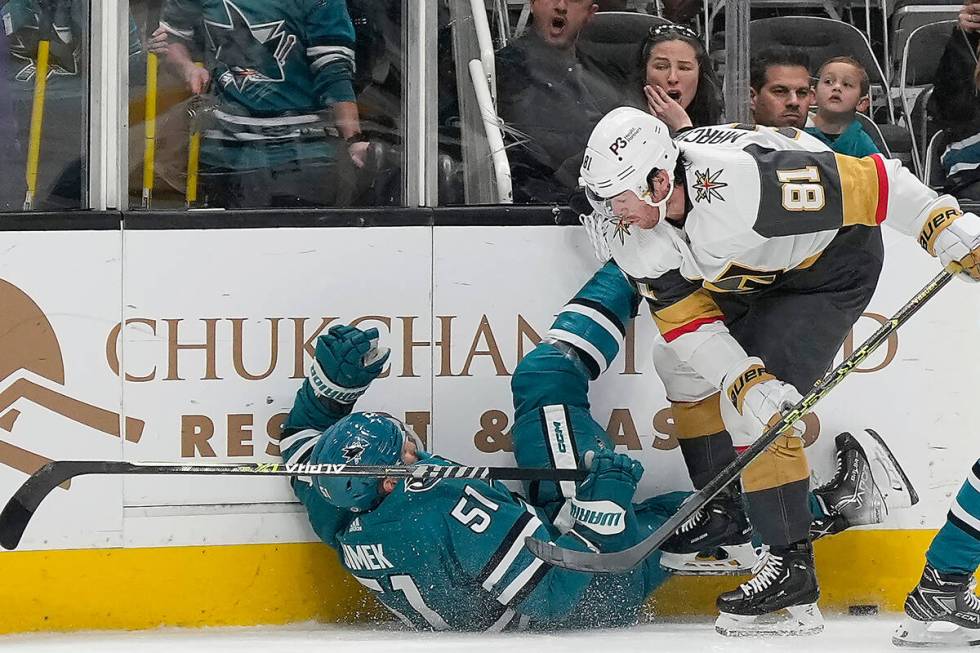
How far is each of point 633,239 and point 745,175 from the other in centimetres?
28

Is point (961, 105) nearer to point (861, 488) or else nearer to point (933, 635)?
point (861, 488)

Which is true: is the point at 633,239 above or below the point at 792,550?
above

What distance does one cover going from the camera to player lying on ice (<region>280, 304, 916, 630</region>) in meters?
2.96

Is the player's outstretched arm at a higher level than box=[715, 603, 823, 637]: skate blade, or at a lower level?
higher

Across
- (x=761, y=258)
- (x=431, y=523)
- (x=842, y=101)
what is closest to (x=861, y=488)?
(x=761, y=258)

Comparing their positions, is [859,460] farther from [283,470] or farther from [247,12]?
[247,12]

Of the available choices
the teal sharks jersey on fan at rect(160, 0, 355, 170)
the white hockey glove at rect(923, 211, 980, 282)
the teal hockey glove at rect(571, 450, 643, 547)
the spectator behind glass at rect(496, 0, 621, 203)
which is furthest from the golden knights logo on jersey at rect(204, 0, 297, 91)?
the white hockey glove at rect(923, 211, 980, 282)

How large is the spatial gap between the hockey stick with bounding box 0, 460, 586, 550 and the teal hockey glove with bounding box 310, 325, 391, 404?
187mm

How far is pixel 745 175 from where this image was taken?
2.77m

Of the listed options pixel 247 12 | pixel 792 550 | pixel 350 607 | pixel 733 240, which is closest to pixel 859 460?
pixel 792 550

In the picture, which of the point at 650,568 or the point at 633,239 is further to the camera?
the point at 650,568

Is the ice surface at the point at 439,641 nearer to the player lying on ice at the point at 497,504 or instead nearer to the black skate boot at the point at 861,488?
the player lying on ice at the point at 497,504

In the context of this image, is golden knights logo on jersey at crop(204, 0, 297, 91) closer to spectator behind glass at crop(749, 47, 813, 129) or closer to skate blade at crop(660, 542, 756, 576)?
spectator behind glass at crop(749, 47, 813, 129)

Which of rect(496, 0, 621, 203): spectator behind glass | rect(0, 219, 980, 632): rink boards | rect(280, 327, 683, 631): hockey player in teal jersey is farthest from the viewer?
rect(496, 0, 621, 203): spectator behind glass
